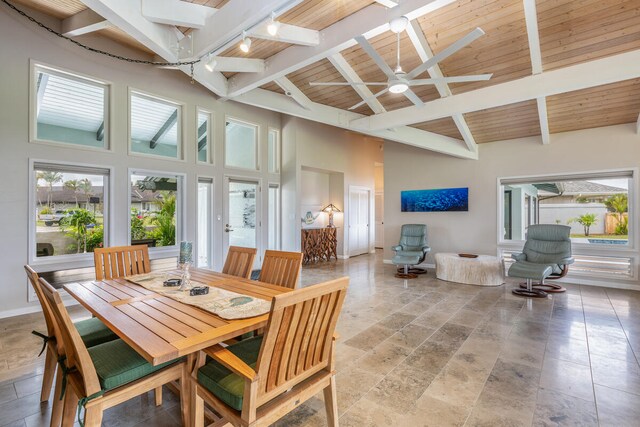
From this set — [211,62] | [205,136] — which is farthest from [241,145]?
[211,62]

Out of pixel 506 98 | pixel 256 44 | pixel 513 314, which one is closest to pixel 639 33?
pixel 506 98

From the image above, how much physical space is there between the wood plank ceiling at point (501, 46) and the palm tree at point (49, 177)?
1973 millimetres

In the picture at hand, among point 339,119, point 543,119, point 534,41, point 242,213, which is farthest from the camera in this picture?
point 242,213

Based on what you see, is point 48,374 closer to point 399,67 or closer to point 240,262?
point 240,262

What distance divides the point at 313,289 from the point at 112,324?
1051 mm

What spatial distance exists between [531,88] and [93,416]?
17.2 ft

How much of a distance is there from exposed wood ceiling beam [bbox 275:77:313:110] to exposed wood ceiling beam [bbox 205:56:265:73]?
16.1 inches

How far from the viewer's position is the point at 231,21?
3104mm

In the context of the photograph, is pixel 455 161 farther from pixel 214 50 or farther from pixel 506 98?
pixel 214 50

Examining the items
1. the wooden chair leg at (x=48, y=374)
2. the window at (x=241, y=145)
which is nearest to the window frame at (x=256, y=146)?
the window at (x=241, y=145)

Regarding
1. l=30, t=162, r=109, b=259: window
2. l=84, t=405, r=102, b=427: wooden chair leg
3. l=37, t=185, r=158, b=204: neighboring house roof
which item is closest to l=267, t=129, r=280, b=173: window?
l=37, t=185, r=158, b=204: neighboring house roof

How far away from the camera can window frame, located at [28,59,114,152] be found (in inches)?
151

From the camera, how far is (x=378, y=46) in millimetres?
3941

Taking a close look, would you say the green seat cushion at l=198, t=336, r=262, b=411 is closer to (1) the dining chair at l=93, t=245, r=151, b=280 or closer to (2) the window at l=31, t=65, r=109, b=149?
(1) the dining chair at l=93, t=245, r=151, b=280
